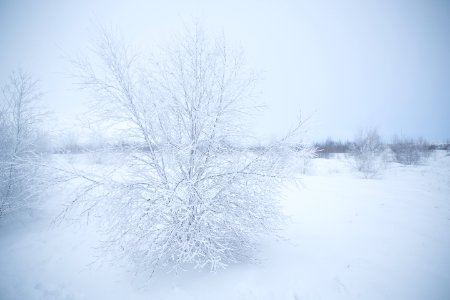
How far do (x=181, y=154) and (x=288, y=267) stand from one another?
10.4 feet

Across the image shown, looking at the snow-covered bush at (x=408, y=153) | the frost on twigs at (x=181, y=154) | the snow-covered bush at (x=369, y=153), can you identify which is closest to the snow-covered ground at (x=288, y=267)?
the frost on twigs at (x=181, y=154)

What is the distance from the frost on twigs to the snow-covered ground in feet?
1.54

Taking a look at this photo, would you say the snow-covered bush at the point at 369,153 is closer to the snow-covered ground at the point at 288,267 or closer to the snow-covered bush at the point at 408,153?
the snow-covered bush at the point at 408,153

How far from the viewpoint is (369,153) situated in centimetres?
2147

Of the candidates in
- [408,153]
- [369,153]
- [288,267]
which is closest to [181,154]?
[288,267]

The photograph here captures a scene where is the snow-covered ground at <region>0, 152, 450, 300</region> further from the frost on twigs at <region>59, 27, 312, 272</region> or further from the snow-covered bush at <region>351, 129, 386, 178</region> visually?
the snow-covered bush at <region>351, 129, 386, 178</region>

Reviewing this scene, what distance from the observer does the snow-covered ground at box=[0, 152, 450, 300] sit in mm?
4062

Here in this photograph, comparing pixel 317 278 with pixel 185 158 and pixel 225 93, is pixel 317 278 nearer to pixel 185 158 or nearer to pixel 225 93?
pixel 185 158

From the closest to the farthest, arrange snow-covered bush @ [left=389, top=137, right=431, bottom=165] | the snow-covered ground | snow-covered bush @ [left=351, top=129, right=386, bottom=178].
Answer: the snow-covered ground
snow-covered bush @ [left=351, top=129, right=386, bottom=178]
snow-covered bush @ [left=389, top=137, right=431, bottom=165]

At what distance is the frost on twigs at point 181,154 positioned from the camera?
4.18 meters

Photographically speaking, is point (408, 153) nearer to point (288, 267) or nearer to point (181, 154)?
point (288, 267)

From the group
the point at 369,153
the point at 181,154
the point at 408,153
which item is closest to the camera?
the point at 181,154

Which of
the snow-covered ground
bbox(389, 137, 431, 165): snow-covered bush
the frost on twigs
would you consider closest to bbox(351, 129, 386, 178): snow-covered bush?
bbox(389, 137, 431, 165): snow-covered bush

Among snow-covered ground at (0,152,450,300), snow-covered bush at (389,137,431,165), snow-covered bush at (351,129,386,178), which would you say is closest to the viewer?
snow-covered ground at (0,152,450,300)
